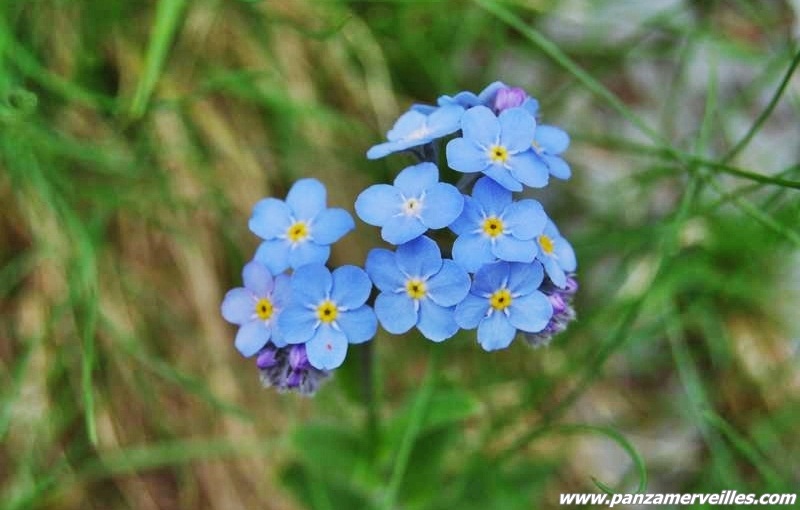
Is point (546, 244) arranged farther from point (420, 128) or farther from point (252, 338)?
point (252, 338)

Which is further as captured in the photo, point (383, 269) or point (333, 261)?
point (333, 261)

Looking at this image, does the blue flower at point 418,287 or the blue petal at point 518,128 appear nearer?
the blue flower at point 418,287

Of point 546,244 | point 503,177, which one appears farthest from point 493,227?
point 546,244

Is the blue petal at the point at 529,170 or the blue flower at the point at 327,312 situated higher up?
the blue petal at the point at 529,170

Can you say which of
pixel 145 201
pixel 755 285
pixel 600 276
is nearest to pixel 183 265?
pixel 145 201

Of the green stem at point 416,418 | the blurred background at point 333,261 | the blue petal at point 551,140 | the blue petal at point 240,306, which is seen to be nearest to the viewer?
the blue petal at point 240,306

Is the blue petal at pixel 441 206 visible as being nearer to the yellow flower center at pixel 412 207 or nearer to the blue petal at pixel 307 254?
the yellow flower center at pixel 412 207

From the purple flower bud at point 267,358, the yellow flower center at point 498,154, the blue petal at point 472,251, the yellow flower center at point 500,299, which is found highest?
the yellow flower center at point 498,154

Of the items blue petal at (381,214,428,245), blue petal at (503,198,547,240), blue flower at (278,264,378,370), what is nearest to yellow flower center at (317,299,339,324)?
blue flower at (278,264,378,370)

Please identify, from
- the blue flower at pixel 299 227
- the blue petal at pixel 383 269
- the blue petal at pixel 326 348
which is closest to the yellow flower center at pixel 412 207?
the blue petal at pixel 383 269
